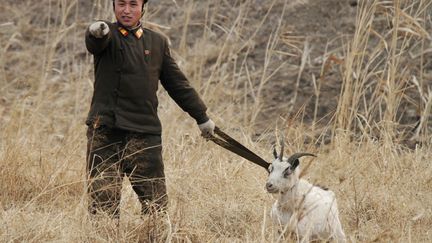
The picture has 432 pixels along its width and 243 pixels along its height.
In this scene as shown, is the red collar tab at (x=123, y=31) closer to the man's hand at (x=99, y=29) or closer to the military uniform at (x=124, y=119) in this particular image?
the military uniform at (x=124, y=119)

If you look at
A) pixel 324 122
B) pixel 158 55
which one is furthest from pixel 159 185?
pixel 324 122

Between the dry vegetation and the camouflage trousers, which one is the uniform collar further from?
A: the dry vegetation

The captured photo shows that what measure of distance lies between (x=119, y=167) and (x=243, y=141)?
2.16 m

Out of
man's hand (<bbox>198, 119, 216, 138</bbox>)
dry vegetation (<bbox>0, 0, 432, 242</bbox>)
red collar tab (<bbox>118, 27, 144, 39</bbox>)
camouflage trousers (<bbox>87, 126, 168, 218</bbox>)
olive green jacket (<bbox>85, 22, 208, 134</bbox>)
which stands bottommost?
dry vegetation (<bbox>0, 0, 432, 242</bbox>)

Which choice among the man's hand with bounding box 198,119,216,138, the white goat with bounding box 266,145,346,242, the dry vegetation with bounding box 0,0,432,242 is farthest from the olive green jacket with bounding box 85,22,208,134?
the white goat with bounding box 266,145,346,242

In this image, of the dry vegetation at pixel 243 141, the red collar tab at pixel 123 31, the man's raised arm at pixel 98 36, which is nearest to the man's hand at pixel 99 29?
the man's raised arm at pixel 98 36

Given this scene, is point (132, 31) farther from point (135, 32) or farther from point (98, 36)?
point (98, 36)

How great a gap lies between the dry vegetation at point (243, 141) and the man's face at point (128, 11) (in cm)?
82

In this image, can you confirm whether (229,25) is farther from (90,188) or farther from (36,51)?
(90,188)

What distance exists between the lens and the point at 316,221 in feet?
12.1

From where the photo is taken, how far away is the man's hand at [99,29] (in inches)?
147

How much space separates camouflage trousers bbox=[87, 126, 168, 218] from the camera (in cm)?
390

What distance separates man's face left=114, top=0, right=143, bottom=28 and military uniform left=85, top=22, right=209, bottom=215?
1.4 inches

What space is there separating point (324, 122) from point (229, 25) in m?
1.81
